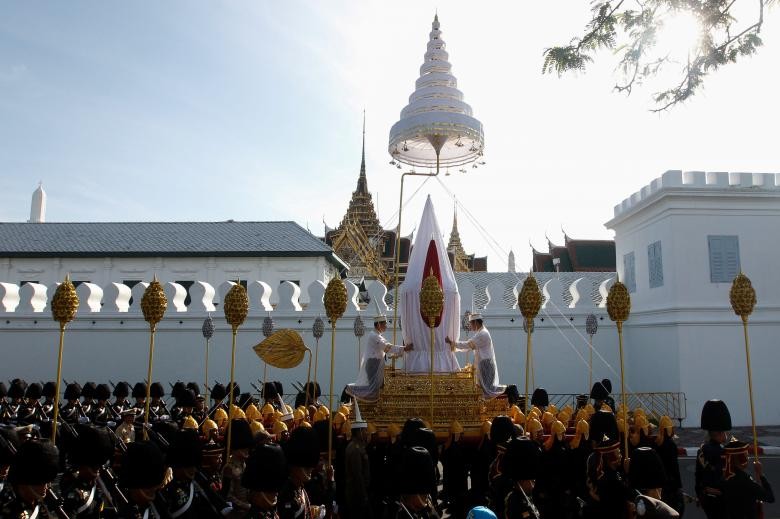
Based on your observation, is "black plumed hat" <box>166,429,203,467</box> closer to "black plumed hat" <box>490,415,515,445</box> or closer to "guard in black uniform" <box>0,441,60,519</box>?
"guard in black uniform" <box>0,441,60,519</box>

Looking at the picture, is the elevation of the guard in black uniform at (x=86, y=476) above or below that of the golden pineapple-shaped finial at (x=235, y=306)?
below

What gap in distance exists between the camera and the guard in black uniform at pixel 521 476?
445 cm

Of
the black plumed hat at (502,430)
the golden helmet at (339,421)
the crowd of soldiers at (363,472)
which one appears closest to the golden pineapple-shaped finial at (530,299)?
the crowd of soldiers at (363,472)

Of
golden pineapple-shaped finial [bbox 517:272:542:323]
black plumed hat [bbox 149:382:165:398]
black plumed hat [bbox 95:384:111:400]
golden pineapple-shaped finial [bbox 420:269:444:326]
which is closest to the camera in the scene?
golden pineapple-shaped finial [bbox 420:269:444:326]

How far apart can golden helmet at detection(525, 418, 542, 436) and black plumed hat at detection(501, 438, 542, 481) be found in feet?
7.43

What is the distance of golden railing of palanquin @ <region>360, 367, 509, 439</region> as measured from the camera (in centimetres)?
859

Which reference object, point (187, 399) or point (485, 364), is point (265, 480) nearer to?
point (485, 364)

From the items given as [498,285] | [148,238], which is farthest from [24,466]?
[148,238]

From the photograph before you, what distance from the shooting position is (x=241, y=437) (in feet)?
19.3

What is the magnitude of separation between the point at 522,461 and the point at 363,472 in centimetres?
172

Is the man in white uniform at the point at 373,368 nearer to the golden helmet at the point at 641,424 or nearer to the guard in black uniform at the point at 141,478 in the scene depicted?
the golden helmet at the point at 641,424

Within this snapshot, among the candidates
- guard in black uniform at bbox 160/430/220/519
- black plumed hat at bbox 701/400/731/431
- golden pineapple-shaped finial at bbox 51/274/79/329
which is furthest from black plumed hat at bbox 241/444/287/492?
black plumed hat at bbox 701/400/731/431

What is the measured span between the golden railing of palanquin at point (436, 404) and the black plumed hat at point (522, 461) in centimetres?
358

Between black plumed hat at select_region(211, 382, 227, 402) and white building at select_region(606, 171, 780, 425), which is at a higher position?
white building at select_region(606, 171, 780, 425)
